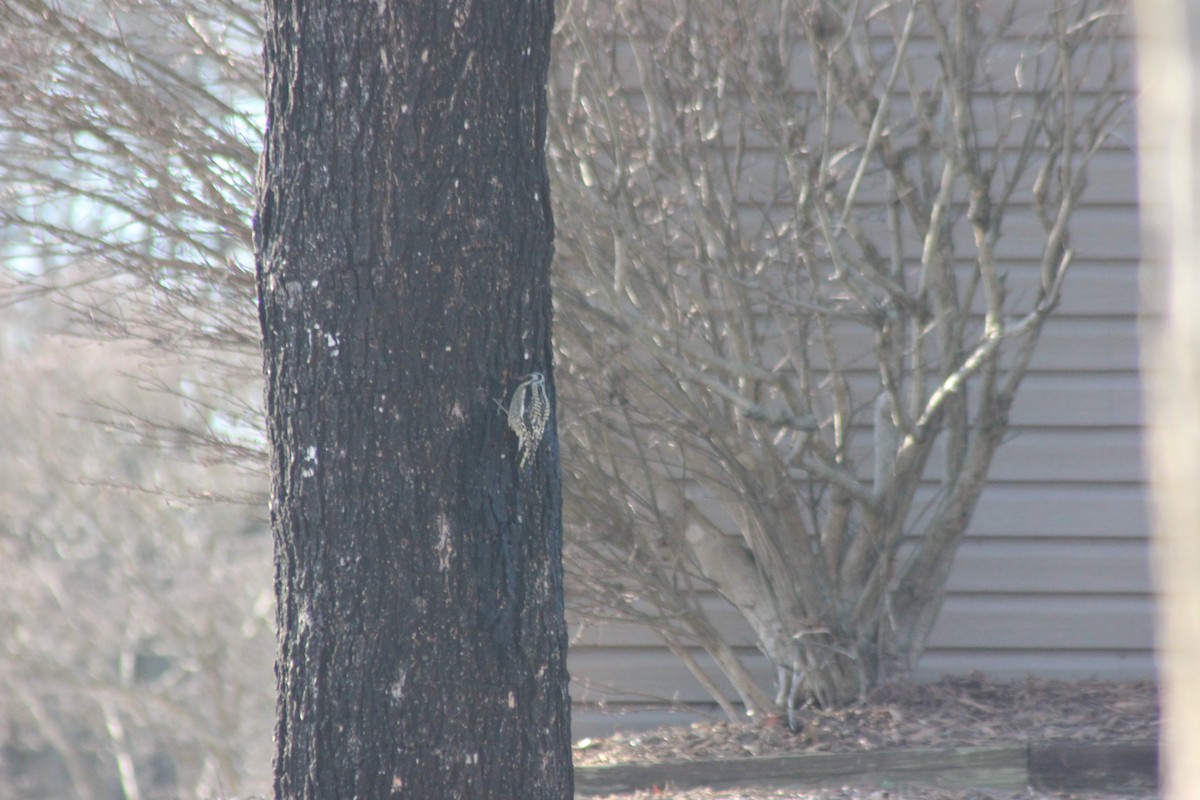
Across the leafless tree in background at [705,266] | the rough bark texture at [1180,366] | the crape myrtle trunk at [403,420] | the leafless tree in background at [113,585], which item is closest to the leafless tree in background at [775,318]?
the leafless tree in background at [705,266]

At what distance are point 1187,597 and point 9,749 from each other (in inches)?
973

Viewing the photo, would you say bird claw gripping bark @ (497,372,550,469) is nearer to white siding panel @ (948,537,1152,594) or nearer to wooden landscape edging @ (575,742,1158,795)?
wooden landscape edging @ (575,742,1158,795)

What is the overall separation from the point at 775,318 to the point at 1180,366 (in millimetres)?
4557

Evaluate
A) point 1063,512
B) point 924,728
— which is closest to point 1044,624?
point 1063,512

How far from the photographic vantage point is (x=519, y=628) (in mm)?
3051

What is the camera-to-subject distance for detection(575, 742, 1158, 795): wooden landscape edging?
4695 mm

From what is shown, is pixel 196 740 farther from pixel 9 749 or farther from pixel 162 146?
pixel 162 146

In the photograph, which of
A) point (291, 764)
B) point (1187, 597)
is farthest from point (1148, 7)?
point (291, 764)

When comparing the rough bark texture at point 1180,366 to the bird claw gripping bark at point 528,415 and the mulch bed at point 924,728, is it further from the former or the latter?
the mulch bed at point 924,728

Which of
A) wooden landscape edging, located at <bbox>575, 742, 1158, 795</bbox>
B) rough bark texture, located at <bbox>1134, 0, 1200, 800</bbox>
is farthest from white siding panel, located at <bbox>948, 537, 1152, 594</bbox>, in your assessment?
rough bark texture, located at <bbox>1134, 0, 1200, 800</bbox>

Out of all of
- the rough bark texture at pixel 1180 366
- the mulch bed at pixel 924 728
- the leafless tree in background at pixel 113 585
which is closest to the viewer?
the rough bark texture at pixel 1180 366

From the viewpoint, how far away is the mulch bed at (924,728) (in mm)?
4840

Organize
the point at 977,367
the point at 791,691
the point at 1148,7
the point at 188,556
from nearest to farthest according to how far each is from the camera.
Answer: the point at 1148,7 → the point at 977,367 → the point at 791,691 → the point at 188,556

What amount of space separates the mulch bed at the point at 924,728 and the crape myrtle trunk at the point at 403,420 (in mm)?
1970
